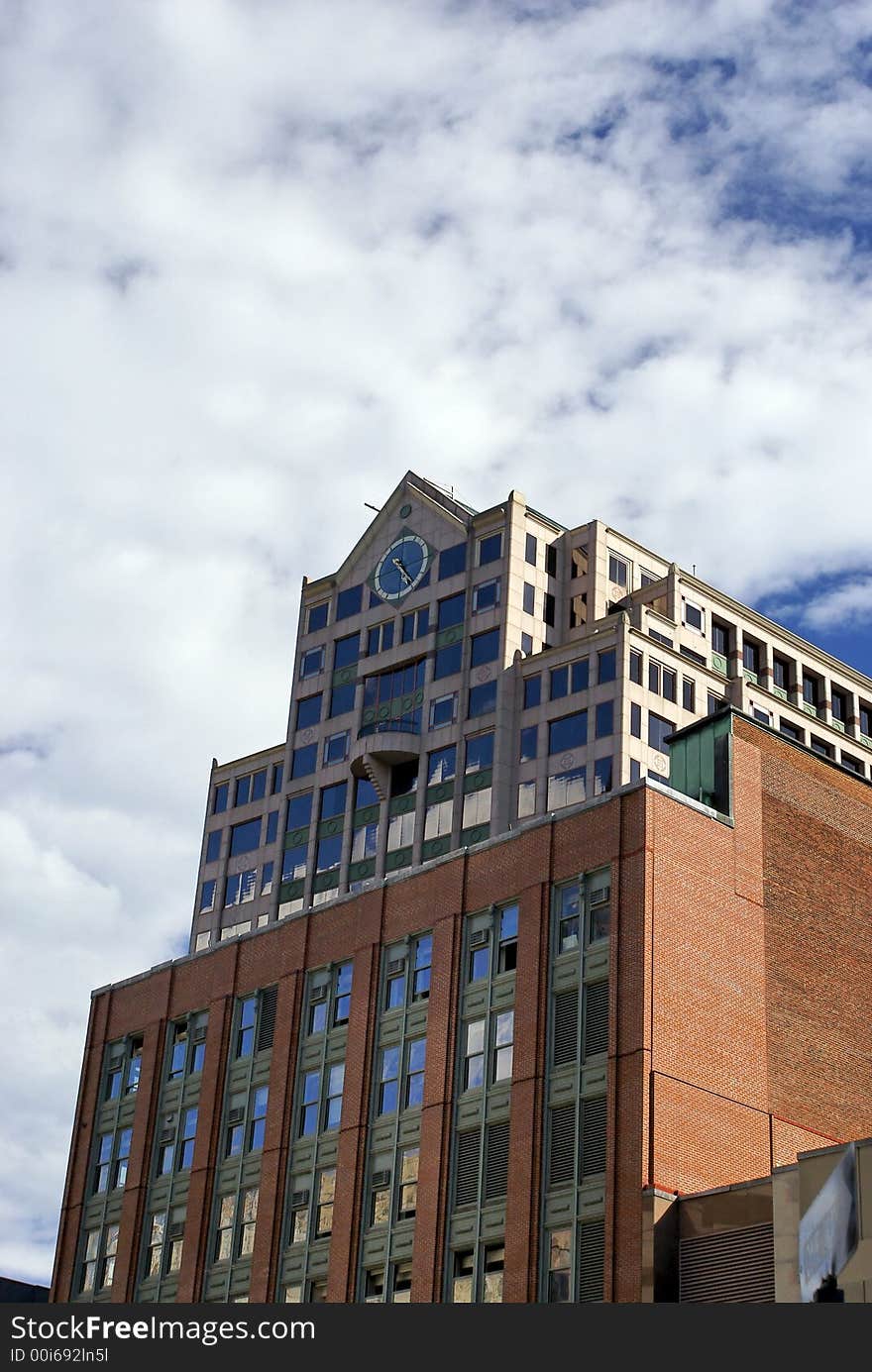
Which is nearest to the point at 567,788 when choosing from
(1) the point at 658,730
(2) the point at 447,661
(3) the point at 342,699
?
(1) the point at 658,730

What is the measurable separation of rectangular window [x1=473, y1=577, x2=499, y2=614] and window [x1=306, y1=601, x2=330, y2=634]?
34.9ft

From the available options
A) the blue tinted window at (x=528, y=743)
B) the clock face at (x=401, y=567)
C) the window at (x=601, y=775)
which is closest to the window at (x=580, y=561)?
the clock face at (x=401, y=567)

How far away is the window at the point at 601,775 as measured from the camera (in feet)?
301

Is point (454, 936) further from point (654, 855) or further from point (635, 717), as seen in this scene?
point (635, 717)

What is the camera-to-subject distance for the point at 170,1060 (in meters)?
67.6

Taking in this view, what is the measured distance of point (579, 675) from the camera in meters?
96.0

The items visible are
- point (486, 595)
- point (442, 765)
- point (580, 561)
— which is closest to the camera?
point (442, 765)

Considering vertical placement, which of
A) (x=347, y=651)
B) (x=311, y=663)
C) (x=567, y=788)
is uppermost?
(x=311, y=663)

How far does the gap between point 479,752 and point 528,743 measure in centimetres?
252

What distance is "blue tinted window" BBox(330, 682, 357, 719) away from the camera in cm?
10394

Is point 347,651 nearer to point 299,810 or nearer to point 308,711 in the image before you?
point 308,711

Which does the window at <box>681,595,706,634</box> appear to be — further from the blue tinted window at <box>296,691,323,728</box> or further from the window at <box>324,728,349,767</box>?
the blue tinted window at <box>296,691,323,728</box>

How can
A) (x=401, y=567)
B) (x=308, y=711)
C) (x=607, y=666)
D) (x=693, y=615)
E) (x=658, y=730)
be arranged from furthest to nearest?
(x=693, y=615), (x=308, y=711), (x=401, y=567), (x=607, y=666), (x=658, y=730)

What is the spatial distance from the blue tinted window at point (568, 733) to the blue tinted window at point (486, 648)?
5.22m
